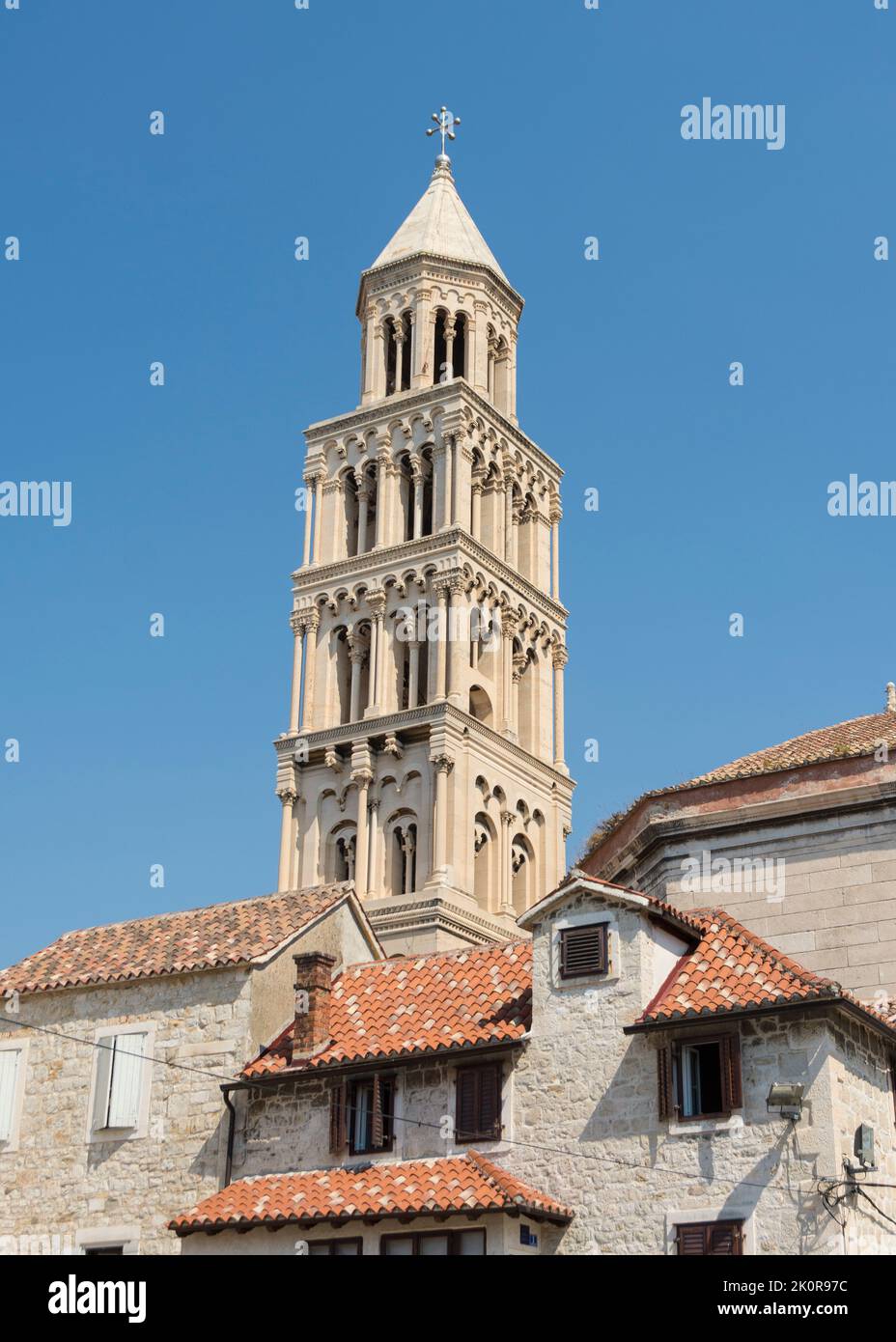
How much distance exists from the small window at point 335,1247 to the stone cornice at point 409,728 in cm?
4054

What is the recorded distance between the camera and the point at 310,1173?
30.8 meters

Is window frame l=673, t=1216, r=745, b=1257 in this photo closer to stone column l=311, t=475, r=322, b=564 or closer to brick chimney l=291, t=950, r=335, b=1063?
brick chimney l=291, t=950, r=335, b=1063

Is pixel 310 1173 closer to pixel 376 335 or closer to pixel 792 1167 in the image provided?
pixel 792 1167

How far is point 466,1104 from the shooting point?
30.1 metres

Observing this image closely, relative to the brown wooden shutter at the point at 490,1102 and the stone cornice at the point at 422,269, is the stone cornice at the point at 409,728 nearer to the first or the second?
the stone cornice at the point at 422,269

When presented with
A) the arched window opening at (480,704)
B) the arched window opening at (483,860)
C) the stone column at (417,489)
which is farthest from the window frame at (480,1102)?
the stone column at (417,489)

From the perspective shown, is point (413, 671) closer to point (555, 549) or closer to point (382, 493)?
point (382, 493)

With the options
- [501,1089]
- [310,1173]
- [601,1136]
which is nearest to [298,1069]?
[310,1173]

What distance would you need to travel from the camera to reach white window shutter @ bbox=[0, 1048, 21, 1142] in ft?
113

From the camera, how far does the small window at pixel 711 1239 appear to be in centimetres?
2666

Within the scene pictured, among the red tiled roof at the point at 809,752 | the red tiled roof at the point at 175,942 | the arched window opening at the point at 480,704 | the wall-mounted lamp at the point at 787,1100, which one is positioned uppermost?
the arched window opening at the point at 480,704

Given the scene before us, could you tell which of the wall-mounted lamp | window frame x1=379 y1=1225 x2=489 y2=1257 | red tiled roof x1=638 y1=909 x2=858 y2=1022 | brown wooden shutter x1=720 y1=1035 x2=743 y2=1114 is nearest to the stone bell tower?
red tiled roof x1=638 y1=909 x2=858 y2=1022

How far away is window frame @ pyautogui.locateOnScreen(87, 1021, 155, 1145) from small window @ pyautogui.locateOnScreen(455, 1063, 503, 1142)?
6592mm
